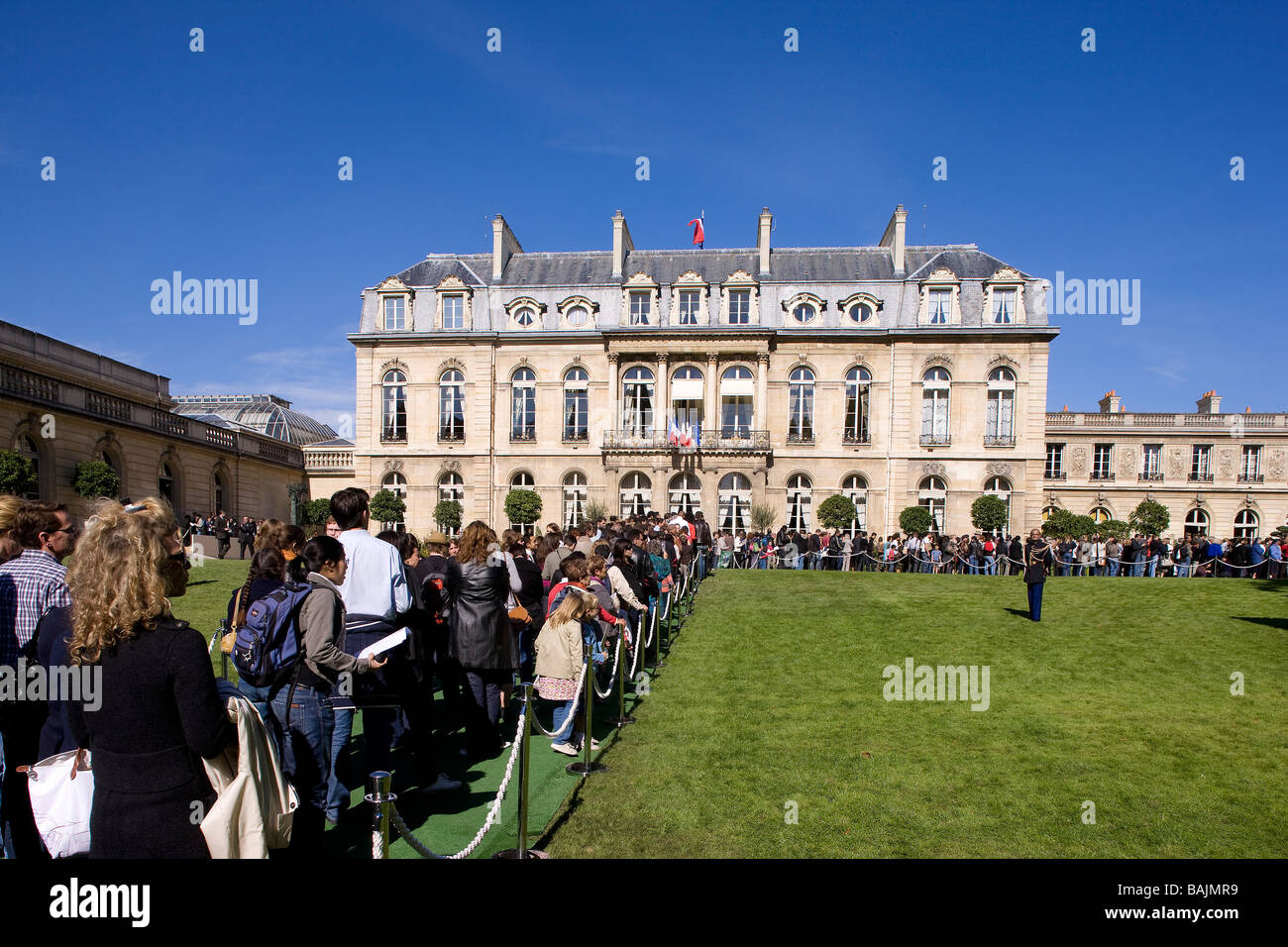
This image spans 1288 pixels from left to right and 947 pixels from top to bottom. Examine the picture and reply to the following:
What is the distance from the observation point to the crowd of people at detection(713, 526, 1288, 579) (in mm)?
22281

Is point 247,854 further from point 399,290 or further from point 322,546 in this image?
point 399,290

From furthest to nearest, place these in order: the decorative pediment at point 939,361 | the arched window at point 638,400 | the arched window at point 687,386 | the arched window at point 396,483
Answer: the arched window at point 396,483 → the arched window at point 638,400 → the arched window at point 687,386 → the decorative pediment at point 939,361

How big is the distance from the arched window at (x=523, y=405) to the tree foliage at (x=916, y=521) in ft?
55.2

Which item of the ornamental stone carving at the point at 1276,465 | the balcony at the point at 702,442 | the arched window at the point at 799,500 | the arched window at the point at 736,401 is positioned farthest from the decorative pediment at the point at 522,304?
the ornamental stone carving at the point at 1276,465

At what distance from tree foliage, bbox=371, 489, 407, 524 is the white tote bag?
1159 inches

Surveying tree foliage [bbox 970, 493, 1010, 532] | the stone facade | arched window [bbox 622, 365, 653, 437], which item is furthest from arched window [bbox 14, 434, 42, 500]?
tree foliage [bbox 970, 493, 1010, 532]

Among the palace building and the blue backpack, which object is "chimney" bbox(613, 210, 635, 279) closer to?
the palace building

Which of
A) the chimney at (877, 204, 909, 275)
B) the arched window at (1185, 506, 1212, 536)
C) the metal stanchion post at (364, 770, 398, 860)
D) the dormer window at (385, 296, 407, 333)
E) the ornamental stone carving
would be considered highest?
the chimney at (877, 204, 909, 275)

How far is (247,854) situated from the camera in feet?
9.36

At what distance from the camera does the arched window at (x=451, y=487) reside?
3478 centimetres

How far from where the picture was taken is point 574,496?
3444cm
